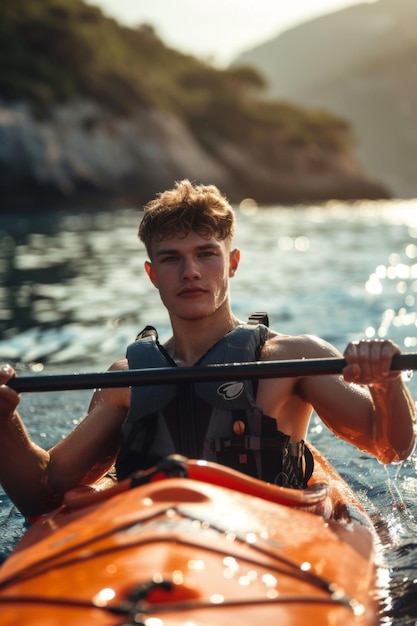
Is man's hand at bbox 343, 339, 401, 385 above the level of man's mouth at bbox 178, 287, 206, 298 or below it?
below

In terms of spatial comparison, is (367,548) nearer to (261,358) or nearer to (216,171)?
(261,358)

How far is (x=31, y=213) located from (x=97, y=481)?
2560cm

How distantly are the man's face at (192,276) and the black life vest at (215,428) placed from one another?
0.55ft

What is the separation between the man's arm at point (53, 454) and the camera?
3.23m

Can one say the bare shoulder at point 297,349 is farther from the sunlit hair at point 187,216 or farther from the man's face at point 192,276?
the sunlit hair at point 187,216

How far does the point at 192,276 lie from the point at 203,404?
44 centimetres

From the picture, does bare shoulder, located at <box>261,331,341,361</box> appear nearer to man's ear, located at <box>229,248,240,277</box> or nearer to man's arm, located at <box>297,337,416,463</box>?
man's arm, located at <box>297,337,416,463</box>

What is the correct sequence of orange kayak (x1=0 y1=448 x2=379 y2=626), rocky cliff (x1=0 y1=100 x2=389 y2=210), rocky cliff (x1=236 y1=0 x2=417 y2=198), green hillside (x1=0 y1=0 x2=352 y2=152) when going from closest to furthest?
orange kayak (x1=0 y1=448 x2=379 y2=626), rocky cliff (x1=0 y1=100 x2=389 y2=210), green hillside (x1=0 y1=0 x2=352 y2=152), rocky cliff (x1=236 y1=0 x2=417 y2=198)

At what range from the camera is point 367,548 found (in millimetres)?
2859

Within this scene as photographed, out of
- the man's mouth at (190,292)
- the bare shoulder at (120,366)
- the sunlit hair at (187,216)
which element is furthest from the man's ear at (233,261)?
the bare shoulder at (120,366)

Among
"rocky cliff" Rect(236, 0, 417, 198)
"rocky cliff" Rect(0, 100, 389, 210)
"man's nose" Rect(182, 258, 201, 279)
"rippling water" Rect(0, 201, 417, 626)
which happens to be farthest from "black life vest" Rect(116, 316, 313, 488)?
"rocky cliff" Rect(236, 0, 417, 198)

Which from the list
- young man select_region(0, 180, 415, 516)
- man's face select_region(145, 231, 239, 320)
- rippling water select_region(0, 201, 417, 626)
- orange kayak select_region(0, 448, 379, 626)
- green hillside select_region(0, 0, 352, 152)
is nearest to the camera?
orange kayak select_region(0, 448, 379, 626)

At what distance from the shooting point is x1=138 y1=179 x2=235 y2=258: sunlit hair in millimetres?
3361

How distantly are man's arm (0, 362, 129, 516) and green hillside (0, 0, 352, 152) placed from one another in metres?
29.5
